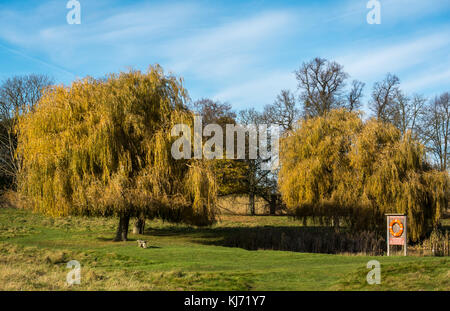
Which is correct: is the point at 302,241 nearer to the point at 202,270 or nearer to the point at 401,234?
the point at 401,234

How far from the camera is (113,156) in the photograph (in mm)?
23406

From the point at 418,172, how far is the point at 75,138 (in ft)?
64.4

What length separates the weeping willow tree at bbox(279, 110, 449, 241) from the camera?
27.8 m

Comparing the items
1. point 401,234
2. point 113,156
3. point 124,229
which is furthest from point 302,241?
point 113,156

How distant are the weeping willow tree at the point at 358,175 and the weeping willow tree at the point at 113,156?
26.2 ft

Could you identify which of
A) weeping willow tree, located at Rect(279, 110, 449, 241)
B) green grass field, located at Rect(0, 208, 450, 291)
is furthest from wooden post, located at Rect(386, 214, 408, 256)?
weeping willow tree, located at Rect(279, 110, 449, 241)

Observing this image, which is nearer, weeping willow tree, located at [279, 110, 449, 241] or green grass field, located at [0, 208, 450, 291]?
green grass field, located at [0, 208, 450, 291]

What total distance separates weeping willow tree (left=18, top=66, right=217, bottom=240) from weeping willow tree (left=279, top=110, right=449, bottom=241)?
7995mm

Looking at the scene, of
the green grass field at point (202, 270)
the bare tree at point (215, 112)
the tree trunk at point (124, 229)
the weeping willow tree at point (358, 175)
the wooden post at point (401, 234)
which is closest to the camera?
the green grass field at point (202, 270)

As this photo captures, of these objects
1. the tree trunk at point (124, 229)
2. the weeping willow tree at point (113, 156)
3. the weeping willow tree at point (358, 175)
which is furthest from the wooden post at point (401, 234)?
the tree trunk at point (124, 229)

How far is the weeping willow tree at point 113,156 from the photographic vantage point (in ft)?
75.3

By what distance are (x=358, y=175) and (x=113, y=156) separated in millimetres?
14721

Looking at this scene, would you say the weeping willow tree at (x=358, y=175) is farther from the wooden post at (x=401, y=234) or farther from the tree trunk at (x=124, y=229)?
the tree trunk at (x=124, y=229)

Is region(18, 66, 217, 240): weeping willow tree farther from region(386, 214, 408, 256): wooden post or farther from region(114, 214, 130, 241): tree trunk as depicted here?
region(386, 214, 408, 256): wooden post
